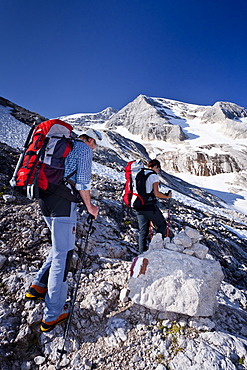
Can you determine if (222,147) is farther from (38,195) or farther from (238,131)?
(38,195)

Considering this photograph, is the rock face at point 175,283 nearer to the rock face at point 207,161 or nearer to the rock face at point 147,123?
the rock face at point 207,161

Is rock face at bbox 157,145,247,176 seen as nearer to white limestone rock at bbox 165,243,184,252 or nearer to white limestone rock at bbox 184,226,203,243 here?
white limestone rock at bbox 184,226,203,243

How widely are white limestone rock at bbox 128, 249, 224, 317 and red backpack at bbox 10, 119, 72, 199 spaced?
225 centimetres

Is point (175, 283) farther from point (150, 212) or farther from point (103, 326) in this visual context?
point (150, 212)

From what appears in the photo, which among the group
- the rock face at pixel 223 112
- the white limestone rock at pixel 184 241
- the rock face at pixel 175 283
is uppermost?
the rock face at pixel 223 112

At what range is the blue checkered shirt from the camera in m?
2.72

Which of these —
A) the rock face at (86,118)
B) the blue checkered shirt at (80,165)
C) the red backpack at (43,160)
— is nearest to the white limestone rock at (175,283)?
the blue checkered shirt at (80,165)

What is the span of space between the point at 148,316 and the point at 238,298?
9.05ft

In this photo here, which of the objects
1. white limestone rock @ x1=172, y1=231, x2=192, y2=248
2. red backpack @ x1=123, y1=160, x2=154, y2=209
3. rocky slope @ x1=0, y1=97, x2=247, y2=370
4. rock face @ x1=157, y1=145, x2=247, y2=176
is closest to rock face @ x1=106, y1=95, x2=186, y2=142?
rock face @ x1=157, y1=145, x2=247, y2=176

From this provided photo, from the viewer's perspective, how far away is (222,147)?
225 ft

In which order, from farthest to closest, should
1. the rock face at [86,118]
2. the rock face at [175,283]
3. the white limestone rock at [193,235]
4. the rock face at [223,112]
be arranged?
the rock face at [86,118], the rock face at [223,112], the white limestone rock at [193,235], the rock face at [175,283]

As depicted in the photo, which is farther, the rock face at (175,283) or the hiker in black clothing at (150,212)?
the hiker in black clothing at (150,212)

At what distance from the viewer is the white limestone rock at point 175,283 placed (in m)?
2.97

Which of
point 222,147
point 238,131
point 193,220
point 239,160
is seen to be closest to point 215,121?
point 238,131
